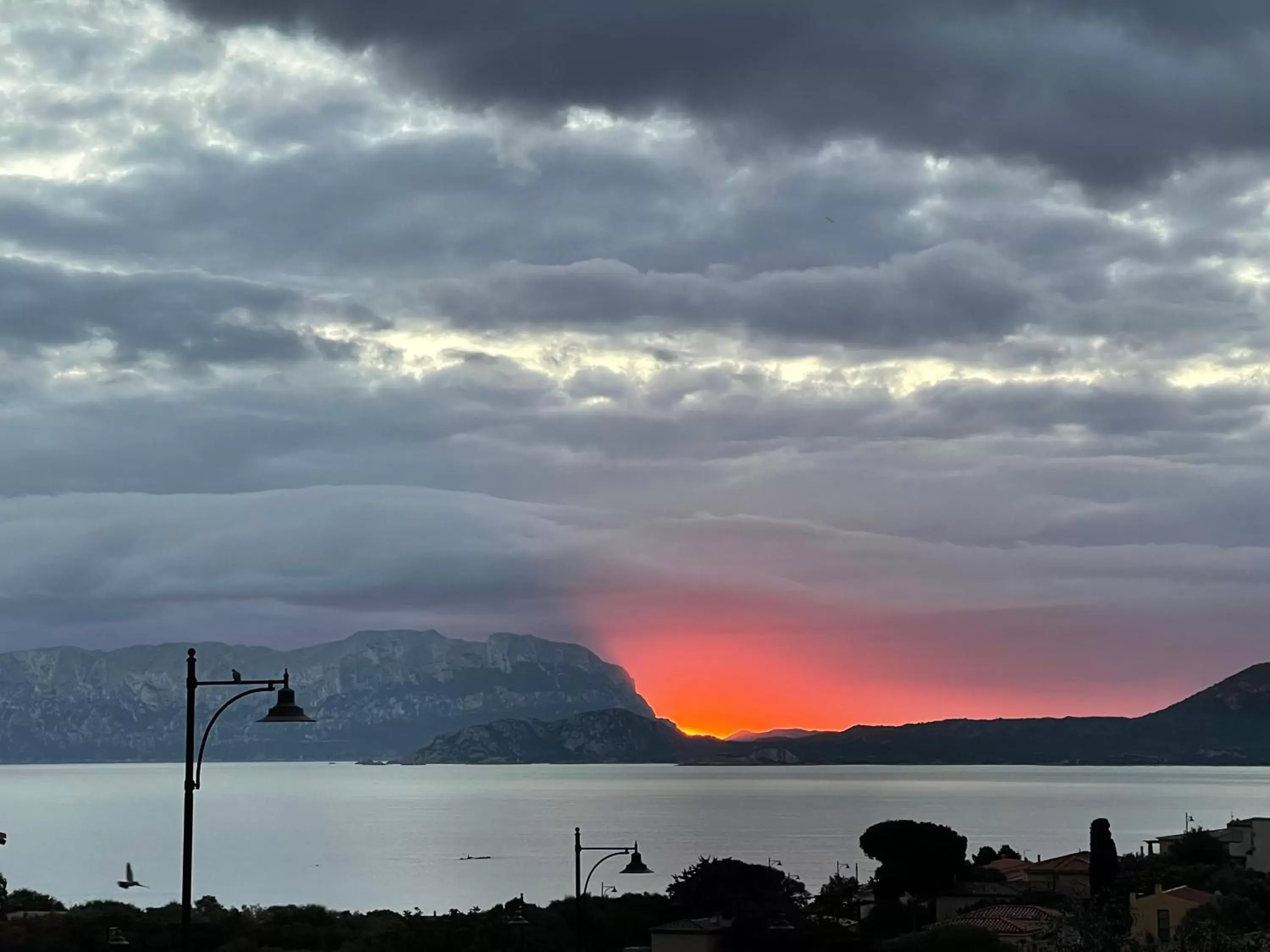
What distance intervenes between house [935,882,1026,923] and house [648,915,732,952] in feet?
48.0

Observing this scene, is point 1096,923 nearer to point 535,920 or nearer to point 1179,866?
point 535,920

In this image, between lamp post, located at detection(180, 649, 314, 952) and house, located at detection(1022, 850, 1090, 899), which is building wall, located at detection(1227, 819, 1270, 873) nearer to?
house, located at detection(1022, 850, 1090, 899)

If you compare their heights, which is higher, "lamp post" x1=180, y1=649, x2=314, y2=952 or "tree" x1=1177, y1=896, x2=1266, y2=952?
"lamp post" x1=180, y1=649, x2=314, y2=952

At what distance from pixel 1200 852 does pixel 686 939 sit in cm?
5065

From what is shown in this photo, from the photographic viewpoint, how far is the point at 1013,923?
73.6 meters

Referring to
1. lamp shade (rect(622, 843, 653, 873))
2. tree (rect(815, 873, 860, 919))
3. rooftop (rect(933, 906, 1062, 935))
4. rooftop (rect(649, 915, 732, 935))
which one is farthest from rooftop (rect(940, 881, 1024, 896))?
lamp shade (rect(622, 843, 653, 873))

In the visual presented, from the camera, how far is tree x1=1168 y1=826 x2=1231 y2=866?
109125 millimetres

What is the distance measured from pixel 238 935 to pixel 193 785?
64.8 m

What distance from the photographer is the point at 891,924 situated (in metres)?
89.4

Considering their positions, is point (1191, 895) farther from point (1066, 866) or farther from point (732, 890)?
point (1066, 866)

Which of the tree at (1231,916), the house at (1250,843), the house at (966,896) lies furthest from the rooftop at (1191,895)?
the house at (1250,843)

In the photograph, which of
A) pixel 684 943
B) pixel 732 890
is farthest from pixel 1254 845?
pixel 684 943

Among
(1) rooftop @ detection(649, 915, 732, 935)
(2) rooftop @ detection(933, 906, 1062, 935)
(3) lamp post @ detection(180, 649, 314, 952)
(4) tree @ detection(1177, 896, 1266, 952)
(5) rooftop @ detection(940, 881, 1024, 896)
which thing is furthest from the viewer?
(5) rooftop @ detection(940, 881, 1024, 896)

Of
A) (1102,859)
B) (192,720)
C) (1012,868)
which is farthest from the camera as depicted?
(1012,868)
